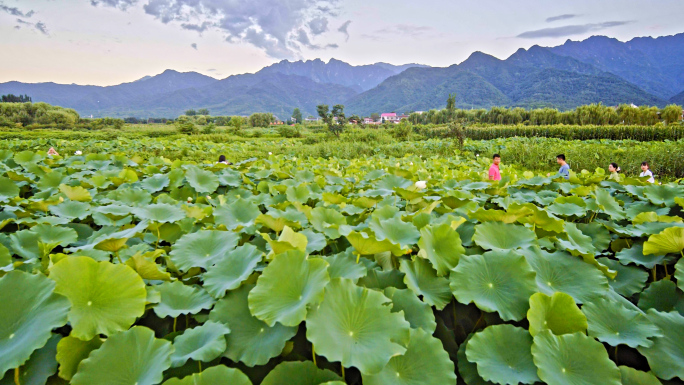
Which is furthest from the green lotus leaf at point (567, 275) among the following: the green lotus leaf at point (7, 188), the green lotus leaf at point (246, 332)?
the green lotus leaf at point (7, 188)

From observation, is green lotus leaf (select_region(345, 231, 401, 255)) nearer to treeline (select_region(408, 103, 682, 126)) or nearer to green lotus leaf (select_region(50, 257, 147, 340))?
green lotus leaf (select_region(50, 257, 147, 340))

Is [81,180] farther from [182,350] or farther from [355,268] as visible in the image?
[355,268]

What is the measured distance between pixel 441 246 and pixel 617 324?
1.88ft

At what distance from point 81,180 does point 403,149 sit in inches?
690

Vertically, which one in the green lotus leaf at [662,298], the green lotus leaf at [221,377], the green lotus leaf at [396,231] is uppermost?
the green lotus leaf at [396,231]

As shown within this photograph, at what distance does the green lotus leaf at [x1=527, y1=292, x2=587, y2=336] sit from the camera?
3.16 ft

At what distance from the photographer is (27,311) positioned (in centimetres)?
81

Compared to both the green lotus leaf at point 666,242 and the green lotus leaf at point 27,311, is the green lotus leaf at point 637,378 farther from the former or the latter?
the green lotus leaf at point 27,311

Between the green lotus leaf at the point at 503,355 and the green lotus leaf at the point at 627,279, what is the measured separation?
67 cm

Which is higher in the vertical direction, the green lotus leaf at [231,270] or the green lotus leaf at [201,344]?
the green lotus leaf at [231,270]

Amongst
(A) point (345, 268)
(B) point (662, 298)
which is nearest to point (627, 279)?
(B) point (662, 298)

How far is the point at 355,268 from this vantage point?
109 cm

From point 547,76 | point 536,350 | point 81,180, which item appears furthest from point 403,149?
point 547,76

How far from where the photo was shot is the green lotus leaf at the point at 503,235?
134cm
